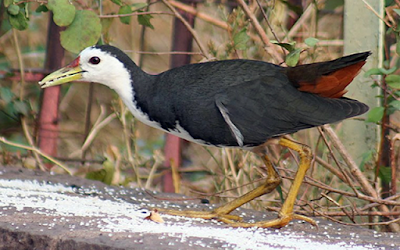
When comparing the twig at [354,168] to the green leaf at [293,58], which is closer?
the green leaf at [293,58]

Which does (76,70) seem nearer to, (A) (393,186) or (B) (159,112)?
(B) (159,112)

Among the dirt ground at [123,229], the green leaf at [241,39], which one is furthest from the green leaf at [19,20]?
the green leaf at [241,39]

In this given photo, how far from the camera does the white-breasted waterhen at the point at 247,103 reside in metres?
3.11

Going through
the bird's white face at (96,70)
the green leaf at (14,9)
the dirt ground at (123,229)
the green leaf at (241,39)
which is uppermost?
the green leaf at (14,9)

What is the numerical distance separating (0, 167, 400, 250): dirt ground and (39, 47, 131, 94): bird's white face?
1.80 ft

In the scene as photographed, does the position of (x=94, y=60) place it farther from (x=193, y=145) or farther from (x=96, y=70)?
(x=193, y=145)

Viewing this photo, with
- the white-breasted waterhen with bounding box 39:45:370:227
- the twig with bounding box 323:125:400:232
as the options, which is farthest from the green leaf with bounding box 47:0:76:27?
the twig with bounding box 323:125:400:232

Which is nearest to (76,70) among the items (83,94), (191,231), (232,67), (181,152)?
(232,67)

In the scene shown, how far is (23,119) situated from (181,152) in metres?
1.15

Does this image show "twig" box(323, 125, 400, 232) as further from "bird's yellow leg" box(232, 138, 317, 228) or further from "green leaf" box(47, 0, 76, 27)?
"green leaf" box(47, 0, 76, 27)

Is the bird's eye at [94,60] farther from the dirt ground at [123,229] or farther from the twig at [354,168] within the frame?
the twig at [354,168]

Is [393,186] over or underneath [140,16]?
underneath

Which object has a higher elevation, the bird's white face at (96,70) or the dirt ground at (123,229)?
the bird's white face at (96,70)

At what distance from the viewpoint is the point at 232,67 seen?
326 cm
